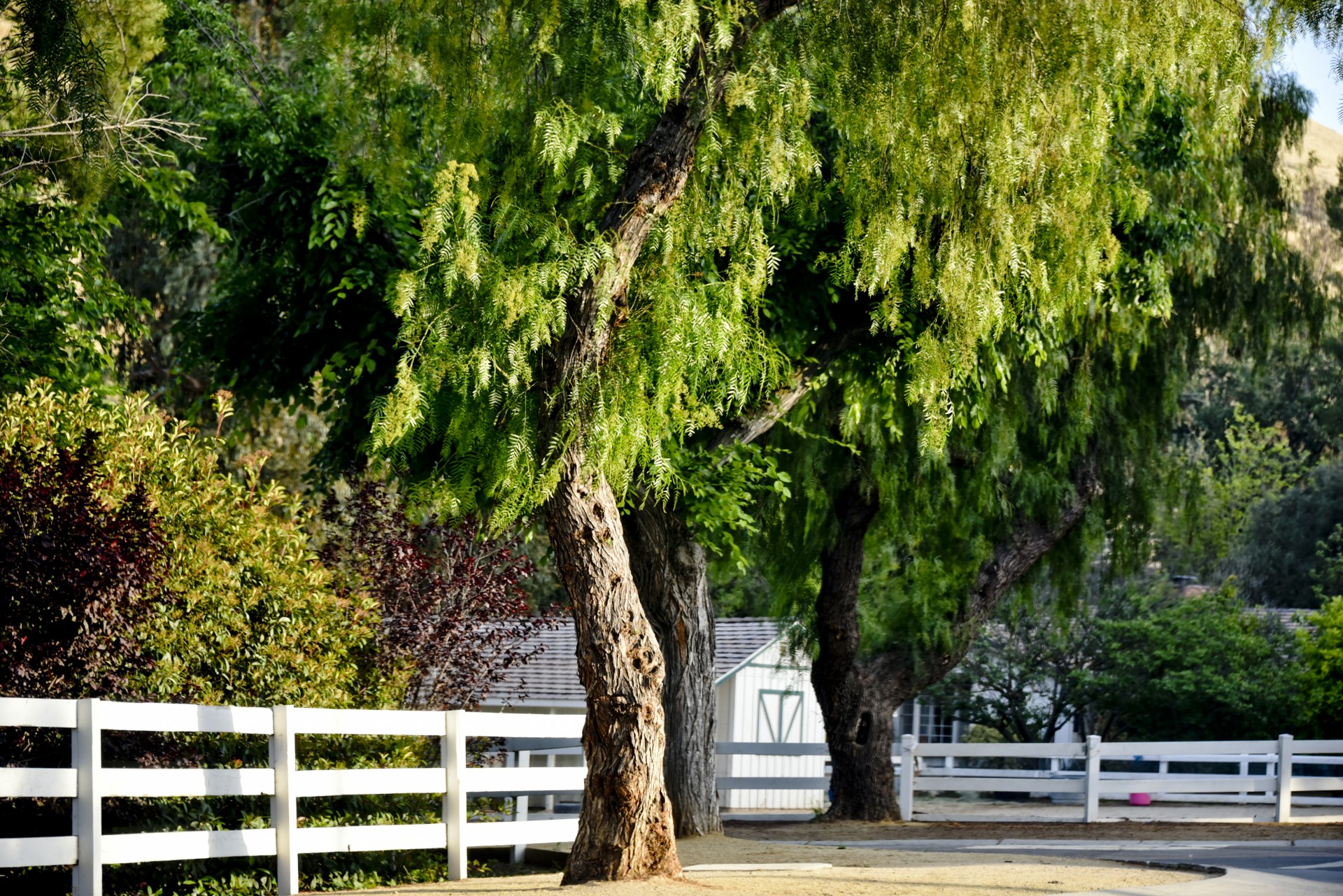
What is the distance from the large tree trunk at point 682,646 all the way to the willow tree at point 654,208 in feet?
12.6

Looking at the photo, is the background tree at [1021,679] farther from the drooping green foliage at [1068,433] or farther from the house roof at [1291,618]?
the drooping green foliage at [1068,433]

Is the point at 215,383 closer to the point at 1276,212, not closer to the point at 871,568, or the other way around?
the point at 871,568

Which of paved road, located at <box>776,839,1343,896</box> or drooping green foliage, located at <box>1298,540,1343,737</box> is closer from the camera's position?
paved road, located at <box>776,839,1343,896</box>

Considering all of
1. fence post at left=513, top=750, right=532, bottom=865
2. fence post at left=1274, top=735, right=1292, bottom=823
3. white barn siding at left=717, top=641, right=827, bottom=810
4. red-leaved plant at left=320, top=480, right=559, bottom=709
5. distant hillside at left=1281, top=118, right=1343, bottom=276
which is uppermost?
distant hillside at left=1281, top=118, right=1343, bottom=276

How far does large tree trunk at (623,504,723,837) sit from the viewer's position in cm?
1379

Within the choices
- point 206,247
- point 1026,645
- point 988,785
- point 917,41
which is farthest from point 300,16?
point 1026,645

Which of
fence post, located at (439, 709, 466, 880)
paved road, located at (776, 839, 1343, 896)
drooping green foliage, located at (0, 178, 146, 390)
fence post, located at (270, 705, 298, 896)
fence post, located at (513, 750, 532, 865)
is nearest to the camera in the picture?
paved road, located at (776, 839, 1343, 896)

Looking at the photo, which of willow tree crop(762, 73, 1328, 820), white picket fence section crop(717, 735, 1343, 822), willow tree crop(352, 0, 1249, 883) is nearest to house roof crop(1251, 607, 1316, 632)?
white picket fence section crop(717, 735, 1343, 822)

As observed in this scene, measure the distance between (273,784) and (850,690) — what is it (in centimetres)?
1084

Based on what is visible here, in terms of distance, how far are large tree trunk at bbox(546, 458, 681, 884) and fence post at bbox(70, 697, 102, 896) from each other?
9.03 ft

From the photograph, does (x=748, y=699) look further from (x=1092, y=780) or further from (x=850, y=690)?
(x=1092, y=780)

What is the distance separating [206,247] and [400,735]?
19.5 meters

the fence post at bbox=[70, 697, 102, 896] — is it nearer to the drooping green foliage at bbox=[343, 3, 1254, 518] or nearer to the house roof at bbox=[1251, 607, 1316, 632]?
the drooping green foliage at bbox=[343, 3, 1254, 518]

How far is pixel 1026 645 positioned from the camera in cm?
2958
